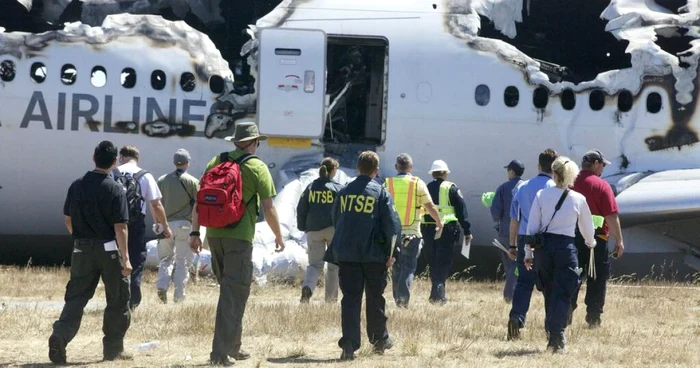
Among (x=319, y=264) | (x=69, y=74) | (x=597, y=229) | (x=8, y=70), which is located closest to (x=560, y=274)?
(x=597, y=229)

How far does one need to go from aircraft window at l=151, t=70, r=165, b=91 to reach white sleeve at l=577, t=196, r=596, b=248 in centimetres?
954

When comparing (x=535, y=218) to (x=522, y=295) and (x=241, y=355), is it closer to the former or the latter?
(x=522, y=295)

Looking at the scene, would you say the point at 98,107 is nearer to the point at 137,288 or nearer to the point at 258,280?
the point at 258,280

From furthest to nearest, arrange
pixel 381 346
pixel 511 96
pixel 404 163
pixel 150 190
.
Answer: pixel 511 96
pixel 404 163
pixel 150 190
pixel 381 346

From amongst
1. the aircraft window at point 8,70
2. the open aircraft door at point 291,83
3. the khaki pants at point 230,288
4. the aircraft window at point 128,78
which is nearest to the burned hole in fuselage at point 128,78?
the aircraft window at point 128,78

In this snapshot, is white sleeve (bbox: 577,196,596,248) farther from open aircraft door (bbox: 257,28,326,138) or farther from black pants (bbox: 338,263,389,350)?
open aircraft door (bbox: 257,28,326,138)

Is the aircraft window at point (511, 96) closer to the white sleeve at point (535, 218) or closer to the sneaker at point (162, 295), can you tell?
the sneaker at point (162, 295)

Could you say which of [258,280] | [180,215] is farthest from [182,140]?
[180,215]

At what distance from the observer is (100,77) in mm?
19109

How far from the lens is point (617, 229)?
41.3 ft

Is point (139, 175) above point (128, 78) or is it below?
below

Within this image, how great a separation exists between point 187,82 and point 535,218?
9.33 metres

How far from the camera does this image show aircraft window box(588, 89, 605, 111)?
20.2 metres

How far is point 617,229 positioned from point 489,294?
5052mm
